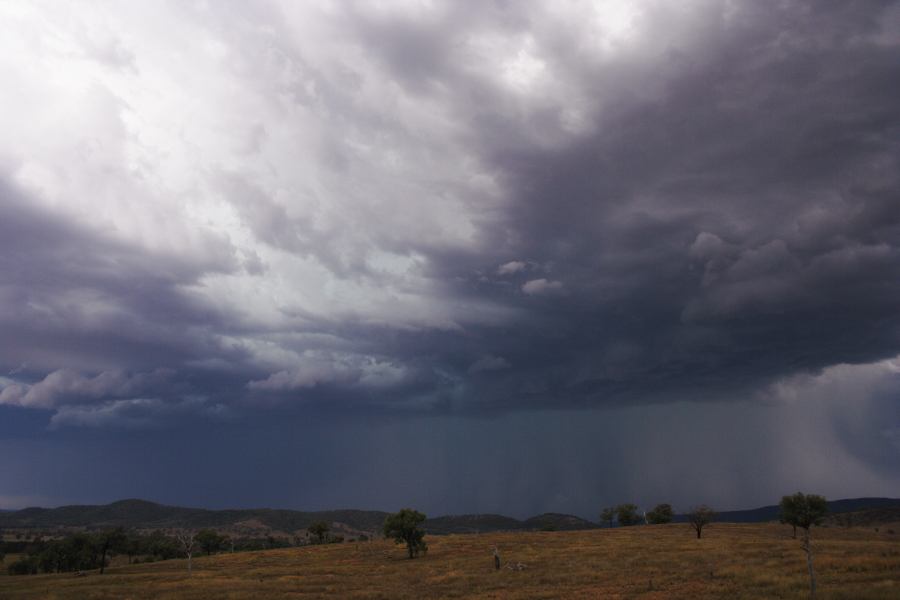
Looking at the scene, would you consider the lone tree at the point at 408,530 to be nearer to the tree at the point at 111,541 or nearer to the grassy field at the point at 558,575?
the grassy field at the point at 558,575

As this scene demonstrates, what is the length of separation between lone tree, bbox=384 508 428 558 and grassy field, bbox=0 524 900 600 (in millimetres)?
2986

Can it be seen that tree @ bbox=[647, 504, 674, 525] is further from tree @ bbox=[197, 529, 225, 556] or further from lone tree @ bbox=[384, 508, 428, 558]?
tree @ bbox=[197, 529, 225, 556]

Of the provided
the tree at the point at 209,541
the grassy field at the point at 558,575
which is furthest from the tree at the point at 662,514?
the tree at the point at 209,541

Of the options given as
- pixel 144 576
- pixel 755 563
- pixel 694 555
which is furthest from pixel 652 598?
pixel 144 576

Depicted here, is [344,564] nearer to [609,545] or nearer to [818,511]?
[609,545]

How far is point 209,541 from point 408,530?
75.6m

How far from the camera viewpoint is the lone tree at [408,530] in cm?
9075

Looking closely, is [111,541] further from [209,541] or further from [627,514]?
[627,514]

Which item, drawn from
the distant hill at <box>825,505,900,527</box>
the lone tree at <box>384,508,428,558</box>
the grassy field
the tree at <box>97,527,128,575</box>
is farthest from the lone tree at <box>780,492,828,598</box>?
the tree at <box>97,527,128,575</box>

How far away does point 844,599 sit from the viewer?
32.5m

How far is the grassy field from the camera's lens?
1631 inches

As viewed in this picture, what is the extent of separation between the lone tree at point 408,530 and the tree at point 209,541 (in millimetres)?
69962

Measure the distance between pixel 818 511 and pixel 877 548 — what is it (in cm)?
2145

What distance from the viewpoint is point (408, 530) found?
90500 millimetres
